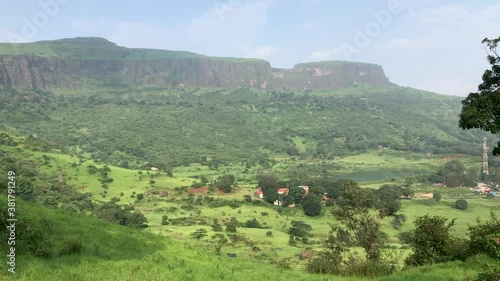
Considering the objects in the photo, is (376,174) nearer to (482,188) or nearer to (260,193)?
(482,188)

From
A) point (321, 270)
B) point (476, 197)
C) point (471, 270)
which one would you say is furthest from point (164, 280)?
point (476, 197)

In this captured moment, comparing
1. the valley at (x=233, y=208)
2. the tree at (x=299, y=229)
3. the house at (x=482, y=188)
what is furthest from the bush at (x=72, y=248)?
the house at (x=482, y=188)

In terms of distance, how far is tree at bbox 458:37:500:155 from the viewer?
546 inches

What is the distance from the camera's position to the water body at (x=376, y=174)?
135038 mm

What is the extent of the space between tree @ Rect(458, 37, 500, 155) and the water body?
119126 millimetres

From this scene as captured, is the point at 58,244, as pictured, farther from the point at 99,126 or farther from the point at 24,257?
the point at 99,126

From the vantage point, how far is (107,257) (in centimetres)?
1262

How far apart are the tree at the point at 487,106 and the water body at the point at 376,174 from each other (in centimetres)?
11913

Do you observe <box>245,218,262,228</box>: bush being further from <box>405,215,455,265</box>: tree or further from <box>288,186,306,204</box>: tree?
<box>405,215,455,265</box>: tree

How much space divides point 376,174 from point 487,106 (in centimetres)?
13759

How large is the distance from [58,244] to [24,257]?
7.34 ft


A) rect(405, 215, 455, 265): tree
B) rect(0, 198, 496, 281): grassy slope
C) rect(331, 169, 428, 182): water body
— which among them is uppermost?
rect(0, 198, 496, 281): grassy slope

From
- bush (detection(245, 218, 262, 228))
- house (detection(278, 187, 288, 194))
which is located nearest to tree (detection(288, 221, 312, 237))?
bush (detection(245, 218, 262, 228))

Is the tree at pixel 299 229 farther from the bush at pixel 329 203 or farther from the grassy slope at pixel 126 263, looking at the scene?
the grassy slope at pixel 126 263
